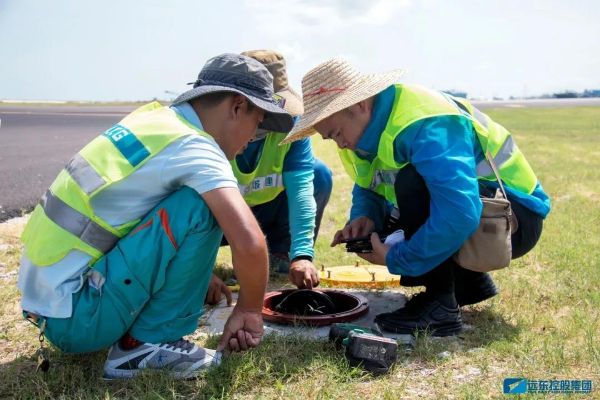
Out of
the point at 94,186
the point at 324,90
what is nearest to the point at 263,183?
the point at 324,90

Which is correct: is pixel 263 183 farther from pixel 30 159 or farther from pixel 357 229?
pixel 30 159

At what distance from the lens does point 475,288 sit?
368cm

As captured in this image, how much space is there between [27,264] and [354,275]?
225 centimetres

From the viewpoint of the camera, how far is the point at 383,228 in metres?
4.02

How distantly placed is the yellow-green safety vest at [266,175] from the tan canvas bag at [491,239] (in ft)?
4.66

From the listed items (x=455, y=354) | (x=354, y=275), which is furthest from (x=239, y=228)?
(x=354, y=275)

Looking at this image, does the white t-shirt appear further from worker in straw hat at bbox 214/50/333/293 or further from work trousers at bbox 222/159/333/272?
work trousers at bbox 222/159/333/272

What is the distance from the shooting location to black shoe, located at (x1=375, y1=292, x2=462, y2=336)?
11.0ft

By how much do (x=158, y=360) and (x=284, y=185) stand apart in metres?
1.82

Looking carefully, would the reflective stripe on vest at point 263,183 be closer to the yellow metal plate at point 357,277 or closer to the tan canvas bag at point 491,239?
the yellow metal plate at point 357,277

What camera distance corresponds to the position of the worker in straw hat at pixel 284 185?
3.89 meters

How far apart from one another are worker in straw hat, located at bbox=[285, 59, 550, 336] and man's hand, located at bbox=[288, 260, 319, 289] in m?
0.34

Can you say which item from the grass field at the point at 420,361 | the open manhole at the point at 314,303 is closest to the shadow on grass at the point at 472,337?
the grass field at the point at 420,361

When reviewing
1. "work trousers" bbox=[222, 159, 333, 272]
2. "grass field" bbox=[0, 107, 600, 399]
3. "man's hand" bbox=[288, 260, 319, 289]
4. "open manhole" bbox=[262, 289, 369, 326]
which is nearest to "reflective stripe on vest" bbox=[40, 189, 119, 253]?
"grass field" bbox=[0, 107, 600, 399]
